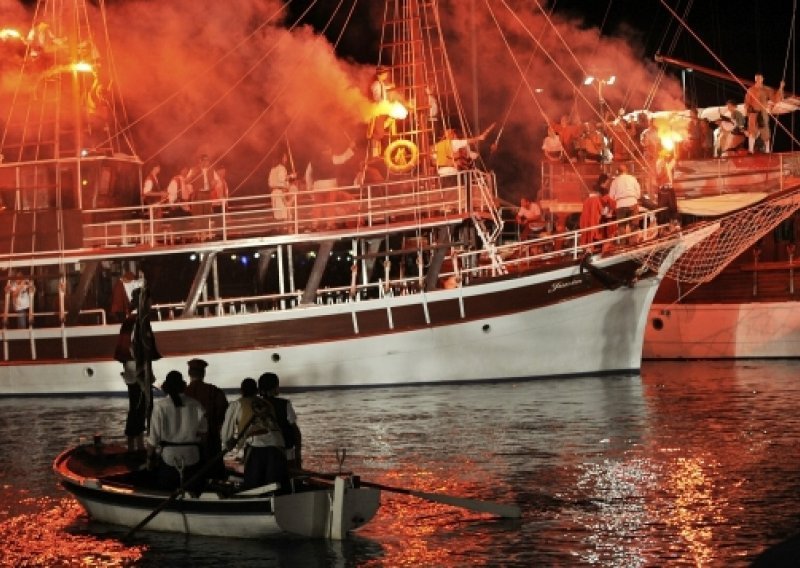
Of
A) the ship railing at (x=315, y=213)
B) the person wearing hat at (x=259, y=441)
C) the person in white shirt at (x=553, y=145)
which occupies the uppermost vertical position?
the person in white shirt at (x=553, y=145)

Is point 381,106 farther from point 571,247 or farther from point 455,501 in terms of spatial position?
point 455,501

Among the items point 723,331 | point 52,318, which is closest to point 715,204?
point 723,331

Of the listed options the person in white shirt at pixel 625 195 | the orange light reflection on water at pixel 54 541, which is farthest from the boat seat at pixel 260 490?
the person in white shirt at pixel 625 195

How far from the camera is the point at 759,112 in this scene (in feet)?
121

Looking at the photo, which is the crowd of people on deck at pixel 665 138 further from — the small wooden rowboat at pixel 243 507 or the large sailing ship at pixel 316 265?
the small wooden rowboat at pixel 243 507

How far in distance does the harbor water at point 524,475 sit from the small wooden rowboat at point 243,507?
0.58 feet

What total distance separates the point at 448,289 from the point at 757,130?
37.0 feet

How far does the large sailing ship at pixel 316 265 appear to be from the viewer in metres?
30.5

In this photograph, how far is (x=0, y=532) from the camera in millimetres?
15312

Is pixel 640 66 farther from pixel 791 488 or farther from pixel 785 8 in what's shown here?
Result: pixel 791 488

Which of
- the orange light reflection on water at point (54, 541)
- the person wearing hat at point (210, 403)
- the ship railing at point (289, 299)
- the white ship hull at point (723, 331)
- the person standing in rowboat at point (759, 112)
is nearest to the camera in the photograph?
the orange light reflection on water at point (54, 541)

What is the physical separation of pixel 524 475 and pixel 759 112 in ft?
72.0

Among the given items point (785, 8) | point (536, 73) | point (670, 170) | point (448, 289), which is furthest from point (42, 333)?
point (785, 8)

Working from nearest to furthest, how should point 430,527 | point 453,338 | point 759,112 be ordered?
point 430,527 → point 453,338 → point 759,112
